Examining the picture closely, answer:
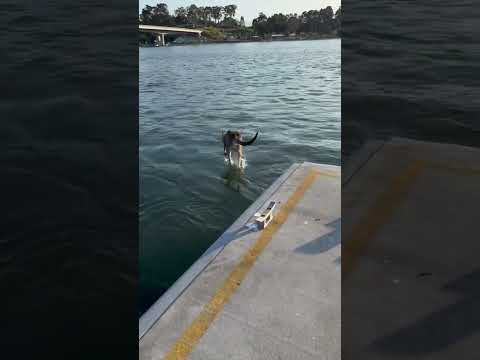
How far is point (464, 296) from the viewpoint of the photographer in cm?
316

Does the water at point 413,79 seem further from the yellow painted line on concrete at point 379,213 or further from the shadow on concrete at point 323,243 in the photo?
the shadow on concrete at point 323,243

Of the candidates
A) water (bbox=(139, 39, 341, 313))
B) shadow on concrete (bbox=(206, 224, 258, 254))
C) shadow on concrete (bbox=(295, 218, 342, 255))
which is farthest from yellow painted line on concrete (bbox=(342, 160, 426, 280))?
water (bbox=(139, 39, 341, 313))

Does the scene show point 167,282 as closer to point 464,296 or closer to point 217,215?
point 217,215

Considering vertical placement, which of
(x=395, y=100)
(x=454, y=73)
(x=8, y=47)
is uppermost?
(x=8, y=47)

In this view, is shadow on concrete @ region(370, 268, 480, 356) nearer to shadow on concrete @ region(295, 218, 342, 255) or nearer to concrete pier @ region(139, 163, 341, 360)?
concrete pier @ region(139, 163, 341, 360)

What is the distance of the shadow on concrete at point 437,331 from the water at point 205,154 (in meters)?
2.82

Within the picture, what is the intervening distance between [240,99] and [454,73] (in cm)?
1415

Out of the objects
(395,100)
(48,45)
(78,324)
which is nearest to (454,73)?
(395,100)

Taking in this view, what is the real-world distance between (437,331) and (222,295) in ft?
6.68

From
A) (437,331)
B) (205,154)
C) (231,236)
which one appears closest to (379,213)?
(437,331)

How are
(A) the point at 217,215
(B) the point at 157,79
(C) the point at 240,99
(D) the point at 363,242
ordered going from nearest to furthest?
(D) the point at 363,242, (A) the point at 217,215, (C) the point at 240,99, (B) the point at 157,79

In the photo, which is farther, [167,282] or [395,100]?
[395,100]

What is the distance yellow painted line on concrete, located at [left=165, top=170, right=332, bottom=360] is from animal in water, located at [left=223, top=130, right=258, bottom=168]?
318 cm

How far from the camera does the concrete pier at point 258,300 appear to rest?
315 centimetres
